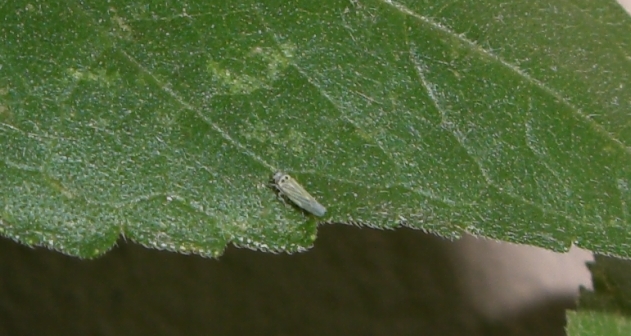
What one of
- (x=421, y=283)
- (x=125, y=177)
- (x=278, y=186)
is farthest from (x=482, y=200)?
(x=421, y=283)

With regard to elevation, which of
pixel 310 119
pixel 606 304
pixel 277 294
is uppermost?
pixel 310 119

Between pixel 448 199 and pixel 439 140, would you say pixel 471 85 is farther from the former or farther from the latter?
pixel 448 199

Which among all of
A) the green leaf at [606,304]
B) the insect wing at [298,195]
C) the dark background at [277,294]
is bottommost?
the dark background at [277,294]

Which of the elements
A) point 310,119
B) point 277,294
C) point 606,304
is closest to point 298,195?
point 310,119

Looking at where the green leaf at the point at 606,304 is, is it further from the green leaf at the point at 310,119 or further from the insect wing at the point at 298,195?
the insect wing at the point at 298,195

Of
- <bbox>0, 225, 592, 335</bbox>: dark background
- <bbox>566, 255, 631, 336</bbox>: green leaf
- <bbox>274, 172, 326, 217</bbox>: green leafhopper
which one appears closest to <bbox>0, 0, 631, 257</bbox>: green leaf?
<bbox>274, 172, 326, 217</bbox>: green leafhopper

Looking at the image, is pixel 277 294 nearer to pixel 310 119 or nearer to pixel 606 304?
pixel 606 304

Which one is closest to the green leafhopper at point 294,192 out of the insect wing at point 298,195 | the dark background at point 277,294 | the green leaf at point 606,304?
the insect wing at point 298,195
